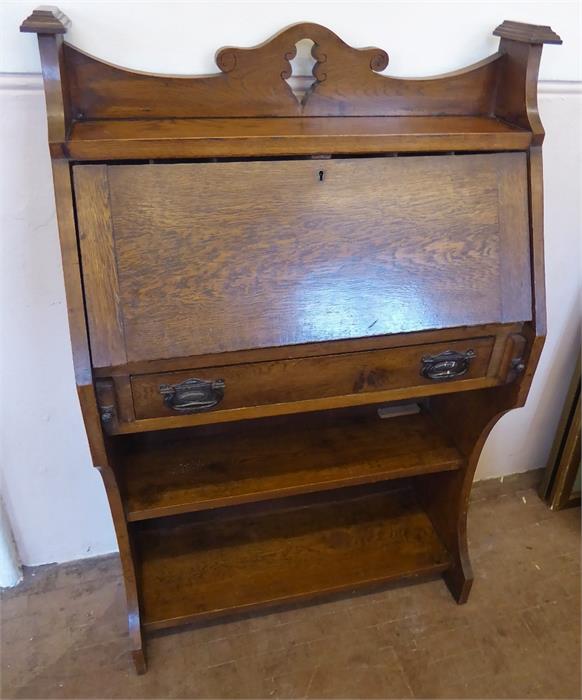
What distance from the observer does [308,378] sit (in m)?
1.04

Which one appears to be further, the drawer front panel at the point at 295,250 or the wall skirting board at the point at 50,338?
the wall skirting board at the point at 50,338

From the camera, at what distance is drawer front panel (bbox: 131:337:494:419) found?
98cm

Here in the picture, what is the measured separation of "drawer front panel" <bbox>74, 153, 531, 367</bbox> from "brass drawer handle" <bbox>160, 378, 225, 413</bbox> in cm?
7

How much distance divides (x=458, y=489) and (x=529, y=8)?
3.46 ft

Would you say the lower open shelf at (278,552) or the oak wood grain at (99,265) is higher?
the oak wood grain at (99,265)

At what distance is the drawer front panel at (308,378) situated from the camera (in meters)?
0.98

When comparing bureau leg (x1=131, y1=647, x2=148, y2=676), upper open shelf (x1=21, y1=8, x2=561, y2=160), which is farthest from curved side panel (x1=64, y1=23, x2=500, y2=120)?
bureau leg (x1=131, y1=647, x2=148, y2=676)

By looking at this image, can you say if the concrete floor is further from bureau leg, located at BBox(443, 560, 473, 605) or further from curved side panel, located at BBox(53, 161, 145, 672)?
curved side panel, located at BBox(53, 161, 145, 672)

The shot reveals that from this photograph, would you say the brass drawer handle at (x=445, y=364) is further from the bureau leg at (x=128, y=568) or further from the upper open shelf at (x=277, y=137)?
the bureau leg at (x=128, y=568)

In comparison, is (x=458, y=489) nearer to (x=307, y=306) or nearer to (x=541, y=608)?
(x=541, y=608)

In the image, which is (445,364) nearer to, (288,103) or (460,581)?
(288,103)

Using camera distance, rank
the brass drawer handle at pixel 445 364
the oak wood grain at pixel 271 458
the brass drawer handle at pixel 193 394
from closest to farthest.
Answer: the brass drawer handle at pixel 193 394, the brass drawer handle at pixel 445 364, the oak wood grain at pixel 271 458

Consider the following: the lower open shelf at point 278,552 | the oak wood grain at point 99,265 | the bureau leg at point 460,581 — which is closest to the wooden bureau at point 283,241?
the oak wood grain at point 99,265

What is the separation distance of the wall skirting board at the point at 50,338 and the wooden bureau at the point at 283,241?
0.17 m
